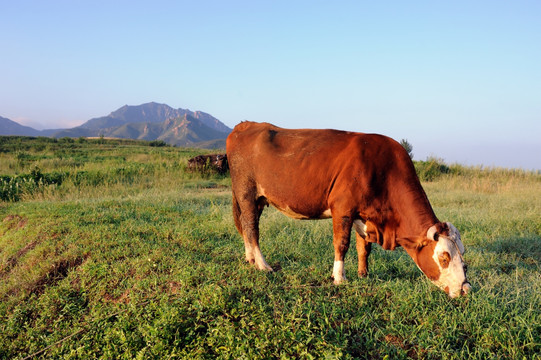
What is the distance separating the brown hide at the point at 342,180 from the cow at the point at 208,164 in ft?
45.1

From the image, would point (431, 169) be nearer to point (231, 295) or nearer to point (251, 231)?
point (251, 231)

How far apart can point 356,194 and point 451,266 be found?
1207 millimetres

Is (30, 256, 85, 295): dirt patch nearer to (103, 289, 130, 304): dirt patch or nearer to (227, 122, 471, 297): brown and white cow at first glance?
(103, 289, 130, 304): dirt patch

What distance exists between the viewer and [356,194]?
14.4 ft

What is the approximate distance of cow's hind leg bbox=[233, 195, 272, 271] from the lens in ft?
17.2

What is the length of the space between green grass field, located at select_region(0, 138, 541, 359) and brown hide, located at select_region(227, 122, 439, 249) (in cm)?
80

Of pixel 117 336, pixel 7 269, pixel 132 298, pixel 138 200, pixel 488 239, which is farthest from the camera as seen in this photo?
pixel 138 200

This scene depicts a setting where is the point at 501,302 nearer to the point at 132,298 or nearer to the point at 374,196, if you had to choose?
the point at 374,196

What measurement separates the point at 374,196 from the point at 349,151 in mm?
598

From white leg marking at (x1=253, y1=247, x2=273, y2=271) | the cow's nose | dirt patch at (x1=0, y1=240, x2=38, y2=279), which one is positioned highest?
the cow's nose

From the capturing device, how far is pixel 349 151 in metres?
4.57

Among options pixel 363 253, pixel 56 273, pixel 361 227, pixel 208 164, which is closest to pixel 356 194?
pixel 361 227

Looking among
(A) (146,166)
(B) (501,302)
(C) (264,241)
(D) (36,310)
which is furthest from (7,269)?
(A) (146,166)

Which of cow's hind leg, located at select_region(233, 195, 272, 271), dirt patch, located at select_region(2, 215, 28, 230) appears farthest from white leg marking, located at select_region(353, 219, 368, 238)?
dirt patch, located at select_region(2, 215, 28, 230)
